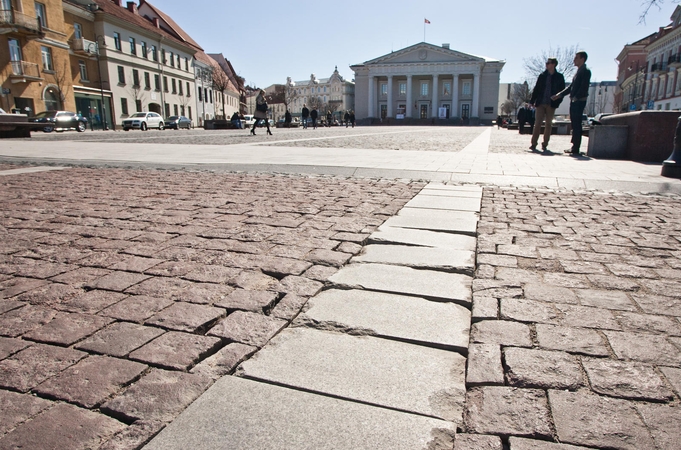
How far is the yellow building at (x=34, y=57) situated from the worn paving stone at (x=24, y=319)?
121 feet

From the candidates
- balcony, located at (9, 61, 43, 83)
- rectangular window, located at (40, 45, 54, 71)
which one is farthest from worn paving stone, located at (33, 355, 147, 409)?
rectangular window, located at (40, 45, 54, 71)

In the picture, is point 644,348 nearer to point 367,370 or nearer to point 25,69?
point 367,370

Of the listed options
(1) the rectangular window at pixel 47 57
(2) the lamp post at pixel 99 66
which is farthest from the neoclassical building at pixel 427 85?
(1) the rectangular window at pixel 47 57

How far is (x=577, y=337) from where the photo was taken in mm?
2014

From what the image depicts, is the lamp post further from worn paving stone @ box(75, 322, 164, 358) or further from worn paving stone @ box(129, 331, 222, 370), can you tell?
worn paving stone @ box(129, 331, 222, 370)

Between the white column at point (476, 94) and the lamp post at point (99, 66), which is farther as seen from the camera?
the white column at point (476, 94)

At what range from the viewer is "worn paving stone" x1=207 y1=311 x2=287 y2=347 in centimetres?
198

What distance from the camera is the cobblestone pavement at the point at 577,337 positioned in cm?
146

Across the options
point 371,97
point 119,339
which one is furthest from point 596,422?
point 371,97

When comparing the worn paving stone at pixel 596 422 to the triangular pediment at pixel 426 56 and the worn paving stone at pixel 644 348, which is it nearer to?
the worn paving stone at pixel 644 348

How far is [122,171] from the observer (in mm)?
7660

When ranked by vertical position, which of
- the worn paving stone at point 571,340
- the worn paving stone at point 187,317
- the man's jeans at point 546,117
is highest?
the man's jeans at point 546,117

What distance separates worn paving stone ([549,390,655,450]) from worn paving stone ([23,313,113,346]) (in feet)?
6.03

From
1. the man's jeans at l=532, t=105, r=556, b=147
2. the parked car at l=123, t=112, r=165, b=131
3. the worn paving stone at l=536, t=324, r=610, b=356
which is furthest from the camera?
Result: the parked car at l=123, t=112, r=165, b=131
